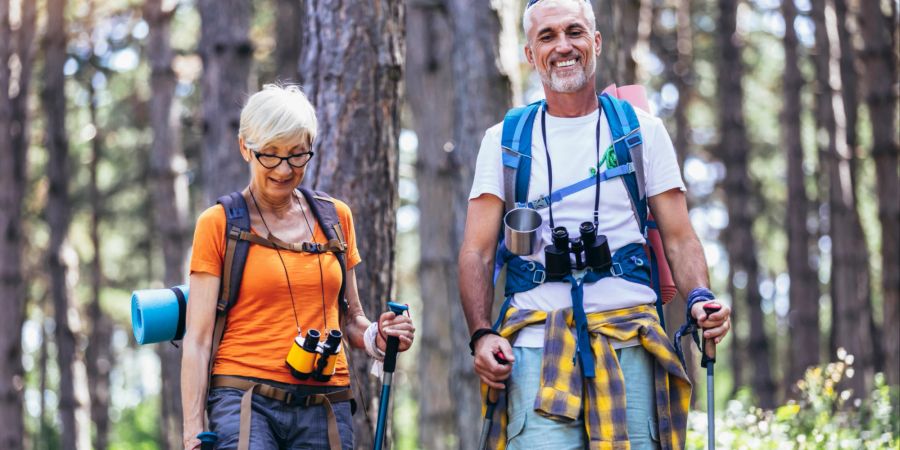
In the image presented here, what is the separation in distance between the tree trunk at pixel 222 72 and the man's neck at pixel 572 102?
19.2 ft

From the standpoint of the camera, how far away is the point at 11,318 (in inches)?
525

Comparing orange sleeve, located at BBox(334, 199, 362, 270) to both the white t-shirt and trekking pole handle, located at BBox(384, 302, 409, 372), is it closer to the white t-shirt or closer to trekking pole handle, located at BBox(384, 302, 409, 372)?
trekking pole handle, located at BBox(384, 302, 409, 372)

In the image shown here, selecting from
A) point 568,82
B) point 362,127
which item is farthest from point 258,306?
point 362,127

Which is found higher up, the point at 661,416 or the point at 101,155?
the point at 101,155

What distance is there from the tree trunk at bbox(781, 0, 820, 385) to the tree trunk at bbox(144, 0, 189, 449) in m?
7.93

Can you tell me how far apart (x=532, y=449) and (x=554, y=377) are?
28 centimetres

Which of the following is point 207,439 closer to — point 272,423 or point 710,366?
point 272,423

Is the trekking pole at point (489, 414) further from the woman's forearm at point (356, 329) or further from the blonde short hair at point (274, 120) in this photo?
the blonde short hair at point (274, 120)

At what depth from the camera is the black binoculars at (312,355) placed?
427 cm

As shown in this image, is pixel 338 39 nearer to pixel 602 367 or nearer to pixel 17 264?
pixel 602 367

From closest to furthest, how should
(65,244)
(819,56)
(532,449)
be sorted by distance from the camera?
(532,449)
(65,244)
(819,56)

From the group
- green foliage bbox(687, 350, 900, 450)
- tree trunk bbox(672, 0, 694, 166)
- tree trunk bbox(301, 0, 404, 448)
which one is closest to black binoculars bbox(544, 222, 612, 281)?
tree trunk bbox(301, 0, 404, 448)

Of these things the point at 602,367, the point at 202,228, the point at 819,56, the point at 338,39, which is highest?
the point at 819,56

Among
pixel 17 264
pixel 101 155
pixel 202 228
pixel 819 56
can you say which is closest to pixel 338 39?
pixel 202 228
